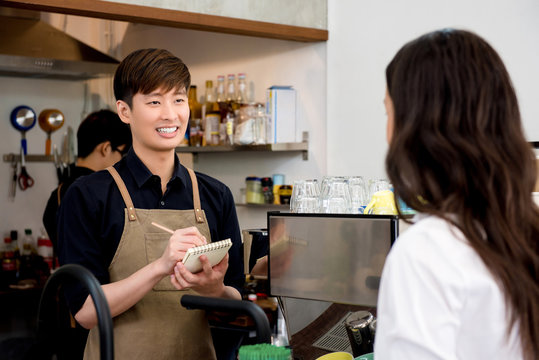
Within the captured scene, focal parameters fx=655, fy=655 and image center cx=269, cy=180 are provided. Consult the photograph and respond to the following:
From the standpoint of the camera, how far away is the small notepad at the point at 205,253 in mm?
1446

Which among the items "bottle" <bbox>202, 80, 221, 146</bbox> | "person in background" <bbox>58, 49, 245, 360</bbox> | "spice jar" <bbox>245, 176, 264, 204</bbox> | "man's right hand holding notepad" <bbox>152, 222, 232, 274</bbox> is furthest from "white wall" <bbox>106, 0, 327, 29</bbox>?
"man's right hand holding notepad" <bbox>152, 222, 232, 274</bbox>

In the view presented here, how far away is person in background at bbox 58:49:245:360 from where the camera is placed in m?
1.63

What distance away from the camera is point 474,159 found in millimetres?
868

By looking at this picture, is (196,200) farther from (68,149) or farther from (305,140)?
(68,149)

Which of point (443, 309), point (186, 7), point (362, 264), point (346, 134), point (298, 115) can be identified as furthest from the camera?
point (298, 115)

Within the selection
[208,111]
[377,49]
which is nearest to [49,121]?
[208,111]

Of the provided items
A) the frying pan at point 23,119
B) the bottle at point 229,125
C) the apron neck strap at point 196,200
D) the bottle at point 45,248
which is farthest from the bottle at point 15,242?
the apron neck strap at point 196,200

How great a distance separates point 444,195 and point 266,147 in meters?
2.72

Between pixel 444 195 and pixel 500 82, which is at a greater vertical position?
pixel 500 82

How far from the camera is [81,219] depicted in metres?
1.63

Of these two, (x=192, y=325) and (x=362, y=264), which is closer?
(x=362, y=264)

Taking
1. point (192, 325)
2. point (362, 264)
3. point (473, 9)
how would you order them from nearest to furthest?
point (362, 264), point (192, 325), point (473, 9)

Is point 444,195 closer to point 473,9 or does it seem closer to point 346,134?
point 473,9

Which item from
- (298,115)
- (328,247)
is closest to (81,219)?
(328,247)
